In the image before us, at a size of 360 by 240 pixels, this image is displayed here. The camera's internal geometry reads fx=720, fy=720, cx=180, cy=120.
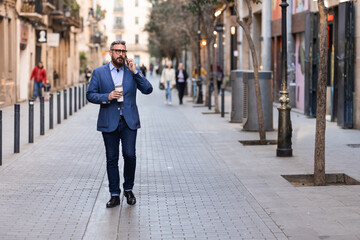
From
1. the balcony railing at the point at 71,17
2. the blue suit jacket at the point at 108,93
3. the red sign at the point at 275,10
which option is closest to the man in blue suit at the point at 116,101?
the blue suit jacket at the point at 108,93

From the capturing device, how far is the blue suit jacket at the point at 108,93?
7887 mm

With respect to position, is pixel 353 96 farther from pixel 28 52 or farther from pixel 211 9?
pixel 28 52

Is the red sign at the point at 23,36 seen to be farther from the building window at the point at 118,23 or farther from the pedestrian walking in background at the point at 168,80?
the building window at the point at 118,23

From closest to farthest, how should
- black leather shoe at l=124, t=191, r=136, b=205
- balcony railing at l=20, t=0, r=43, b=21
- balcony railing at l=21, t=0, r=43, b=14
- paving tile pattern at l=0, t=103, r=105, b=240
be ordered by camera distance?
paving tile pattern at l=0, t=103, r=105, b=240 < black leather shoe at l=124, t=191, r=136, b=205 < balcony railing at l=20, t=0, r=43, b=21 < balcony railing at l=21, t=0, r=43, b=14

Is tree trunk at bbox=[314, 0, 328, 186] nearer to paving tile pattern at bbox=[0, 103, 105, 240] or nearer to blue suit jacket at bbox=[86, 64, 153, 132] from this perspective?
blue suit jacket at bbox=[86, 64, 153, 132]

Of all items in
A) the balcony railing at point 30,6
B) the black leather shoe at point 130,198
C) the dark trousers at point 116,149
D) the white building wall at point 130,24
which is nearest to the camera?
the dark trousers at point 116,149

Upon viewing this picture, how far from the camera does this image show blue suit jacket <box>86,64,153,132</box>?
7.89 meters

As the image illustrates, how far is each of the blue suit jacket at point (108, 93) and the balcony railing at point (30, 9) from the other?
79.5 feet

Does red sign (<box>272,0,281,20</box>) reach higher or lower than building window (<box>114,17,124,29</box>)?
lower

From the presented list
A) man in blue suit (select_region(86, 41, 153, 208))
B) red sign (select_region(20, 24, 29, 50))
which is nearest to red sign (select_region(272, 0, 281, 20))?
red sign (select_region(20, 24, 29, 50))

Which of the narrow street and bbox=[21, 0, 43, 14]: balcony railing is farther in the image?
bbox=[21, 0, 43, 14]: balcony railing

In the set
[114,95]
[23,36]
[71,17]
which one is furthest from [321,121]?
[71,17]

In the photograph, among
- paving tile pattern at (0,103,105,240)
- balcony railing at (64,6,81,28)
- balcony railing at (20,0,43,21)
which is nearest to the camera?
paving tile pattern at (0,103,105,240)

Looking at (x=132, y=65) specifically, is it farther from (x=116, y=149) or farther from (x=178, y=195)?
(x=178, y=195)
